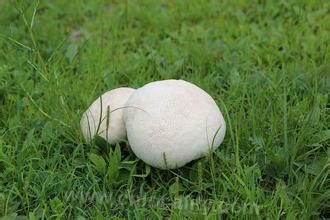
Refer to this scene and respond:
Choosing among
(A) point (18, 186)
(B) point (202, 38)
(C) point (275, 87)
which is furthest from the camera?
(B) point (202, 38)

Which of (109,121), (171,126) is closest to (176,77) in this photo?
(109,121)

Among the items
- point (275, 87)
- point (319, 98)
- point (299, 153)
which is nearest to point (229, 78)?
point (275, 87)

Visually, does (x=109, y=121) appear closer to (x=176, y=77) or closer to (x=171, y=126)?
(x=171, y=126)

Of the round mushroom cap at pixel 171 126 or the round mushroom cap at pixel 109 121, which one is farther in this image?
the round mushroom cap at pixel 109 121

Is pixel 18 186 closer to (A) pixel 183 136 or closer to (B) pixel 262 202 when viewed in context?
(A) pixel 183 136
